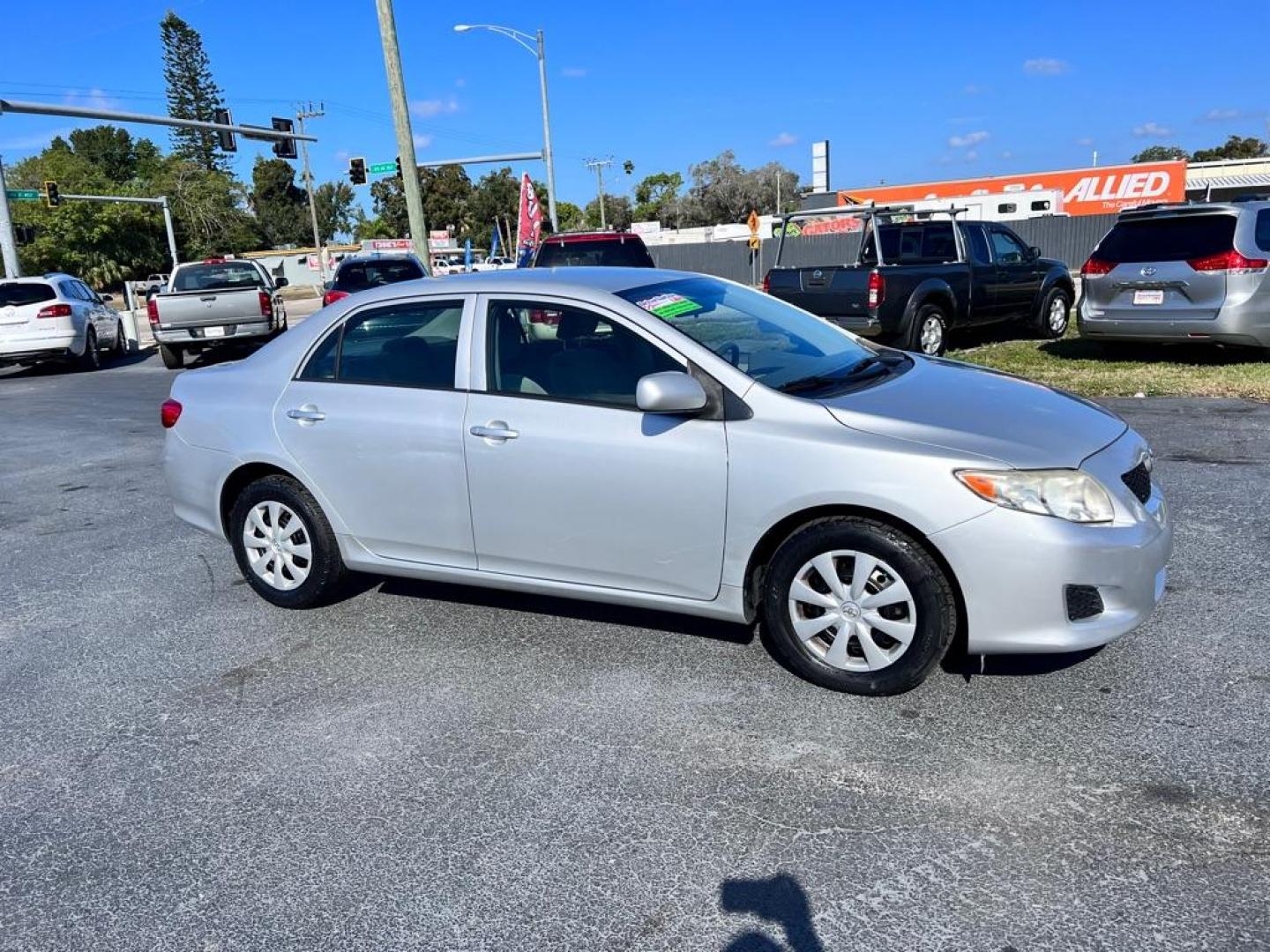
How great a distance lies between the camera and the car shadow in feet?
14.9

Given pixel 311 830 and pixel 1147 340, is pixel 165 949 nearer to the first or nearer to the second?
pixel 311 830

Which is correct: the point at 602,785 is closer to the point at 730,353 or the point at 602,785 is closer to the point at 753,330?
the point at 730,353

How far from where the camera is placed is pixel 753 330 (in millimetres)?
4535

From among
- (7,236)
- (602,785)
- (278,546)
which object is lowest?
(602,785)

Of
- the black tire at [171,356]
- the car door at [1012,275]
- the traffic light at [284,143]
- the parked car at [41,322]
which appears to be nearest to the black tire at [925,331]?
the car door at [1012,275]

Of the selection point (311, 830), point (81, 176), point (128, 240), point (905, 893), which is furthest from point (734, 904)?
point (81, 176)

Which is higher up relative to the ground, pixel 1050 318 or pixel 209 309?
pixel 209 309

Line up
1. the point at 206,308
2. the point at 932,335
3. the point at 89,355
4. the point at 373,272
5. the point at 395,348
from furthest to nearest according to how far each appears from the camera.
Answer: the point at 89,355
the point at 373,272
the point at 206,308
the point at 932,335
the point at 395,348

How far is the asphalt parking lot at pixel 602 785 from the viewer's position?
2.69m

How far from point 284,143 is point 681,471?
96.7 ft

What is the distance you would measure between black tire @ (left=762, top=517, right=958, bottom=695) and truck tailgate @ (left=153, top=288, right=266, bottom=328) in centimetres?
1479

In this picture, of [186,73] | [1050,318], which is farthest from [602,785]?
[186,73]

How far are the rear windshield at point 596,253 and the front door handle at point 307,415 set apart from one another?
10.0 meters

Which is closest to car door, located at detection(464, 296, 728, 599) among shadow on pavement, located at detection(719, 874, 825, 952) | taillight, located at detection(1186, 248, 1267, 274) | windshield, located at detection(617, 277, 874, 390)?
windshield, located at detection(617, 277, 874, 390)
